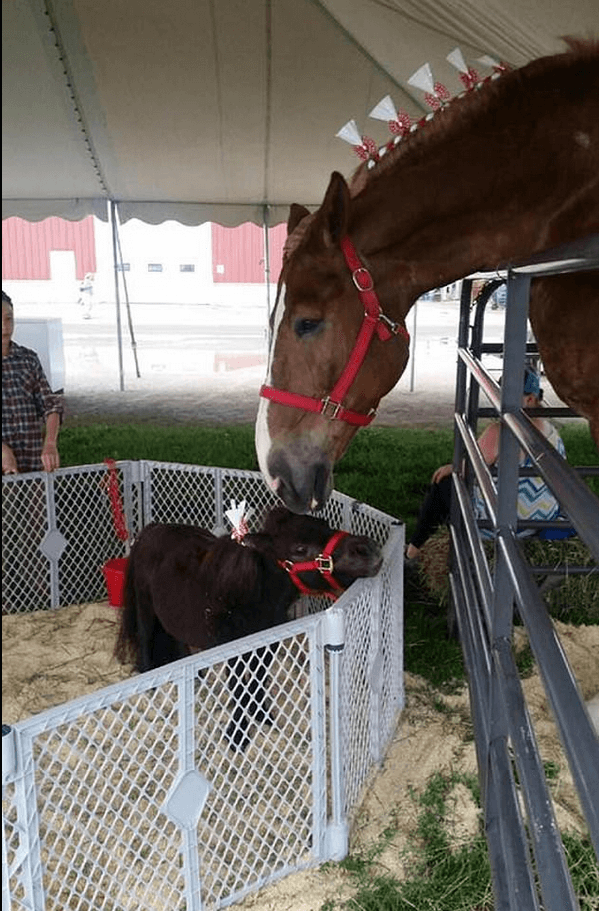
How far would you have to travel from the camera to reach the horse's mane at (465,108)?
180 cm

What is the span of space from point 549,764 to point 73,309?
81.5 ft

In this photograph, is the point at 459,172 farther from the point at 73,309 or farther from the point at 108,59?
the point at 73,309

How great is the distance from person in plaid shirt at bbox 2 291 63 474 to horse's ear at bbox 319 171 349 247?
90.3 inches

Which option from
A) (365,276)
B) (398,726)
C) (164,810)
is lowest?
(398,726)

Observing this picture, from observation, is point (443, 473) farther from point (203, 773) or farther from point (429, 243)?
point (203, 773)

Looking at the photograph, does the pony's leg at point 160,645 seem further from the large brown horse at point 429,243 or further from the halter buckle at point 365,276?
the halter buckle at point 365,276

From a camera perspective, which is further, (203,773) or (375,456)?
(375,456)

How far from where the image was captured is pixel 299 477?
1913 mm

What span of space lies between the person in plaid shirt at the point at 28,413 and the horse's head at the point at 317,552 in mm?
1641

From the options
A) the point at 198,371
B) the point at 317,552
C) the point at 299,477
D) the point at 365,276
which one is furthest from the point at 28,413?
the point at 198,371

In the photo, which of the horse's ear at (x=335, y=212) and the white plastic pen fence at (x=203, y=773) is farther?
the horse's ear at (x=335, y=212)

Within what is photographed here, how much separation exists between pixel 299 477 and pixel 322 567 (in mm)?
720

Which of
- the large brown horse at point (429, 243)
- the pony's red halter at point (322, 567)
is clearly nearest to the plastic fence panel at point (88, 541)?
the pony's red halter at point (322, 567)

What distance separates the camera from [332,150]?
748 cm
